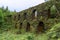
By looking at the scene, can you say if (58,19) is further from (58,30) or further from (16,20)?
(16,20)

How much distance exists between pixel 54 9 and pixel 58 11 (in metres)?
0.52

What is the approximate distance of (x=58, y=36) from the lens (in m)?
12.3

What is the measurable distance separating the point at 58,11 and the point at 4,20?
1965 cm

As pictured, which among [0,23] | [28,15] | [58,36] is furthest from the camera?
[0,23]

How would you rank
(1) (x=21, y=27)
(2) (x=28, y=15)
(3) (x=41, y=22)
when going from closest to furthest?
(3) (x=41, y=22), (2) (x=28, y=15), (1) (x=21, y=27)

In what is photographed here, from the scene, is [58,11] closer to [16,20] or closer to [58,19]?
[58,19]

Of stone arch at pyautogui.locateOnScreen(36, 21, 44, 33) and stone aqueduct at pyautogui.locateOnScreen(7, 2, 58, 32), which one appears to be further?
stone arch at pyautogui.locateOnScreen(36, 21, 44, 33)

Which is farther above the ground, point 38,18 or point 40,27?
point 38,18

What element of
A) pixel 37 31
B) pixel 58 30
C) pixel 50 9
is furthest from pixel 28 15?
pixel 58 30

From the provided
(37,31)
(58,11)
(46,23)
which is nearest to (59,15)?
(58,11)

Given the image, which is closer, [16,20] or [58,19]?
[58,19]

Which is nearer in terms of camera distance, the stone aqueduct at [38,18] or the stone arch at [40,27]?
the stone aqueduct at [38,18]

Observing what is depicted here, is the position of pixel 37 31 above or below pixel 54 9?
below

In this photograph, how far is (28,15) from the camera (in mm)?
24297
